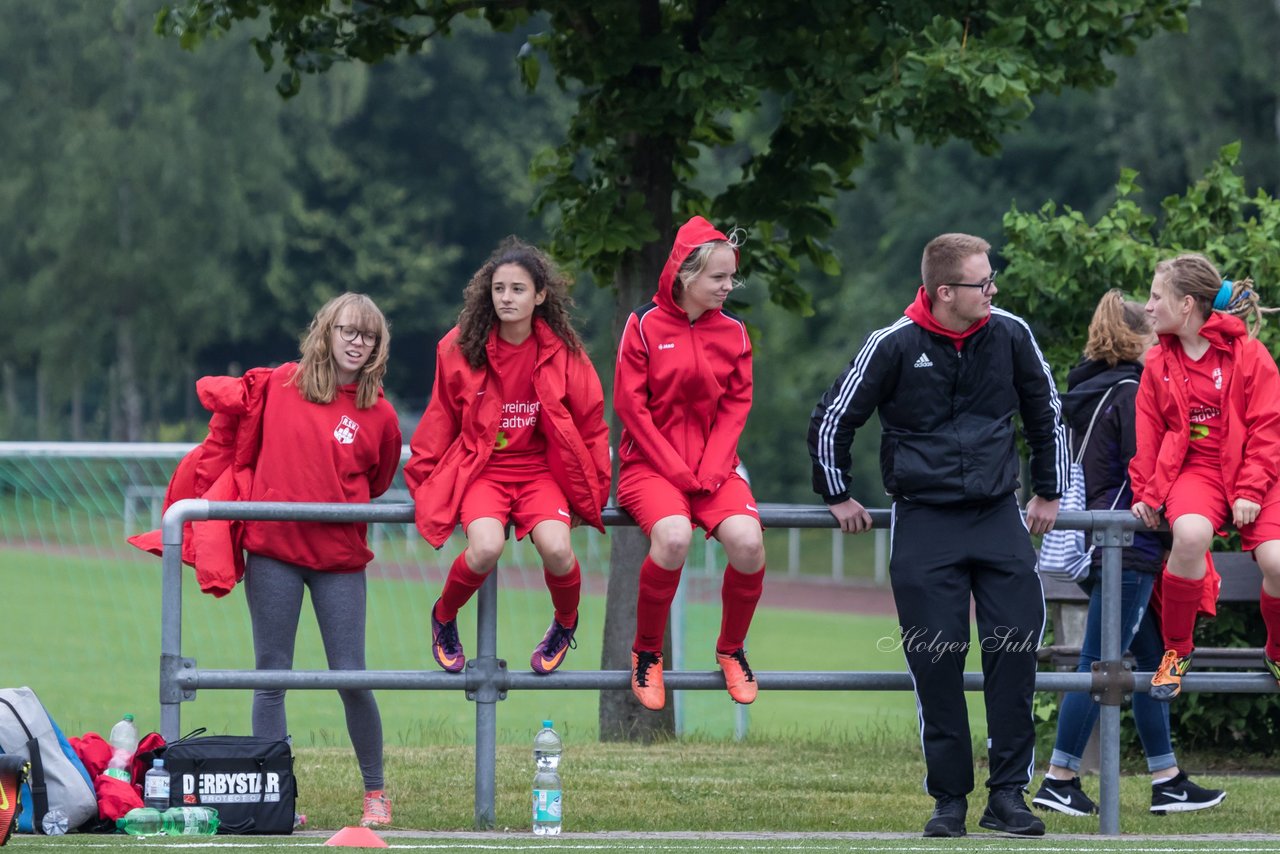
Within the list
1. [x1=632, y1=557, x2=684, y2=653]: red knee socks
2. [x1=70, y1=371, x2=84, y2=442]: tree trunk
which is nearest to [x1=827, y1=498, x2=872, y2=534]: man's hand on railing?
[x1=632, y1=557, x2=684, y2=653]: red knee socks

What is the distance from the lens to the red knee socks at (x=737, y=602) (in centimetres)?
604

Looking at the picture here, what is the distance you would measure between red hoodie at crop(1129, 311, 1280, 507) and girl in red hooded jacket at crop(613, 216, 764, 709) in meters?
1.37

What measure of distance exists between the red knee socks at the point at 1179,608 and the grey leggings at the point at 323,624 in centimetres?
267

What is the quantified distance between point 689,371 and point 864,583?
79.8 ft

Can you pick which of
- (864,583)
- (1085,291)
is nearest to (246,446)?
(1085,291)

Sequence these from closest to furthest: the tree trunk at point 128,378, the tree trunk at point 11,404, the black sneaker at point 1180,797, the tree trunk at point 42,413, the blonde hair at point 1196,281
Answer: the blonde hair at point 1196,281 < the black sneaker at point 1180,797 < the tree trunk at point 128,378 < the tree trunk at point 42,413 < the tree trunk at point 11,404

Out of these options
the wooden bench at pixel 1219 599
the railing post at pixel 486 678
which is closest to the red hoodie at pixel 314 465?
the railing post at pixel 486 678

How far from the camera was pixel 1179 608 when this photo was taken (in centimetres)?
620

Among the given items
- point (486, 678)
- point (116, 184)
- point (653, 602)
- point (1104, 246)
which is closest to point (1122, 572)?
point (653, 602)

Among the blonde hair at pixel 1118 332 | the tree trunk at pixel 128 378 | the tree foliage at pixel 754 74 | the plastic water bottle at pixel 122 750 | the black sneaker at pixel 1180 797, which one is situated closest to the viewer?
the plastic water bottle at pixel 122 750

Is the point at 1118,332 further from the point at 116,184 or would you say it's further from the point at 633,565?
the point at 116,184

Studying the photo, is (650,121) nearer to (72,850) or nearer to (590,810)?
(590,810)

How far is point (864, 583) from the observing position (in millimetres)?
30016

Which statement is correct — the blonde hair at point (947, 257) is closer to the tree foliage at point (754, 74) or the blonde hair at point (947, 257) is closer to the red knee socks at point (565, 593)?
the red knee socks at point (565, 593)
